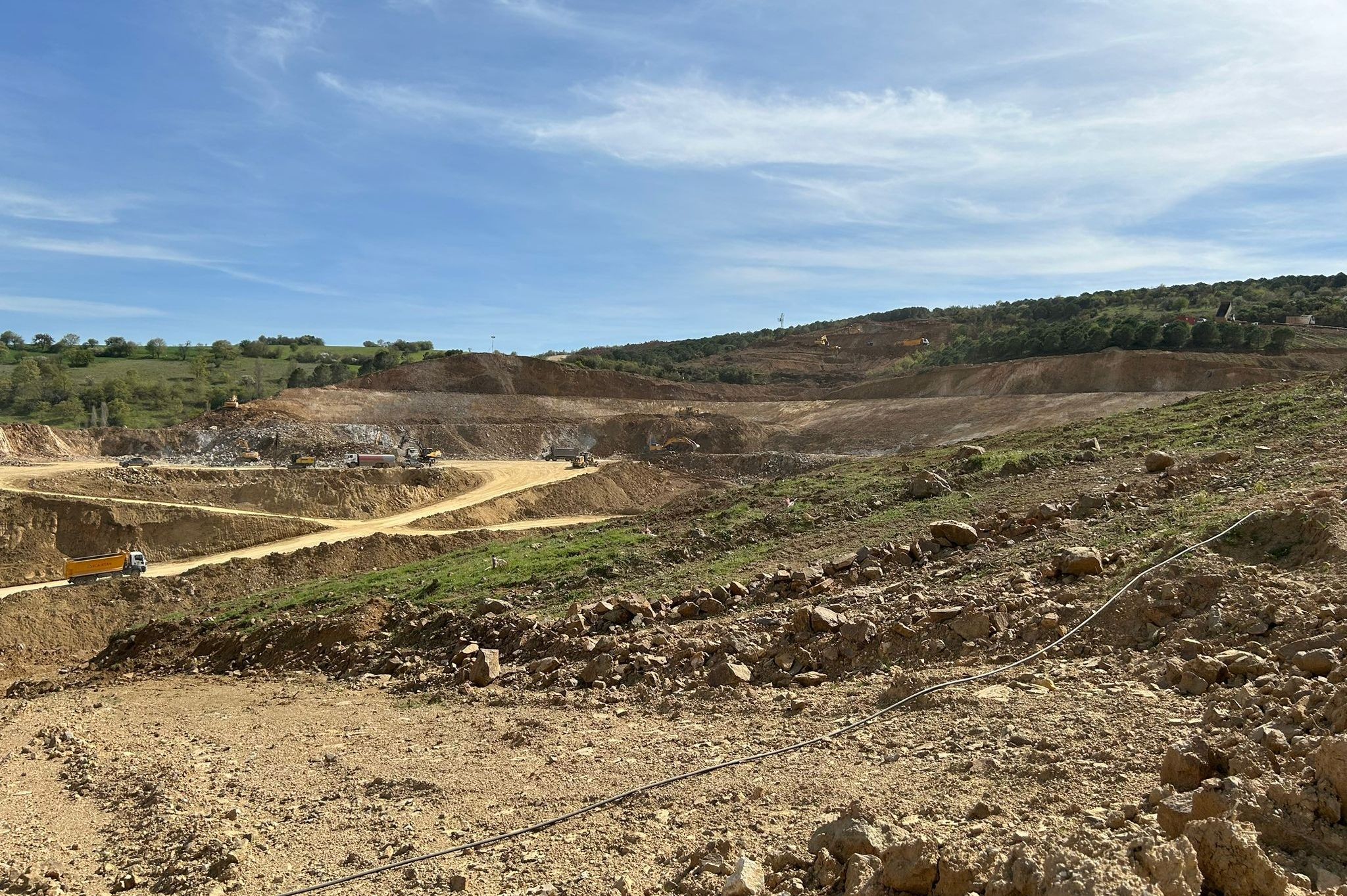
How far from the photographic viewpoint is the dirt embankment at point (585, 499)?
3297cm

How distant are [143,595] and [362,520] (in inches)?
504

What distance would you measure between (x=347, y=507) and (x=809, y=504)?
23841mm

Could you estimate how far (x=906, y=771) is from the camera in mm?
5660

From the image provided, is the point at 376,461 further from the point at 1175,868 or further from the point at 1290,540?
the point at 1175,868

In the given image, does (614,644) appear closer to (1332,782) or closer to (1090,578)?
(1090,578)

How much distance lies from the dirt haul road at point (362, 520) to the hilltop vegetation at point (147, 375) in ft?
87.3

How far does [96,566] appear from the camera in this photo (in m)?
24.8

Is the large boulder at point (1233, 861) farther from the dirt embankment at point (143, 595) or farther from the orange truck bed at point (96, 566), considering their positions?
the orange truck bed at point (96, 566)

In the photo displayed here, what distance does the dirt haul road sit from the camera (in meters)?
27.6

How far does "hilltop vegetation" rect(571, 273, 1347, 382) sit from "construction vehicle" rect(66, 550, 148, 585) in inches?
2005

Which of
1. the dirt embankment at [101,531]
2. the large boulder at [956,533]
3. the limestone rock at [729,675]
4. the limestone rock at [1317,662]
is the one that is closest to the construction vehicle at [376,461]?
the dirt embankment at [101,531]

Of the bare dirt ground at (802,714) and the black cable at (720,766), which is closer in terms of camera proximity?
the bare dirt ground at (802,714)

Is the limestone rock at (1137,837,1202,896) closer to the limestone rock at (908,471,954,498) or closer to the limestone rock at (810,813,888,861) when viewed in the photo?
the limestone rock at (810,813,888,861)

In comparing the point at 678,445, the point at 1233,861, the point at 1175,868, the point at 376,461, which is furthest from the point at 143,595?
the point at 678,445
